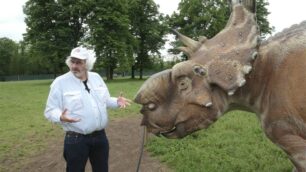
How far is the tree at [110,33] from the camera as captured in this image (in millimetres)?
52531

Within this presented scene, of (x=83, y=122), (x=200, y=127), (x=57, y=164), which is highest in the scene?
(x=200, y=127)

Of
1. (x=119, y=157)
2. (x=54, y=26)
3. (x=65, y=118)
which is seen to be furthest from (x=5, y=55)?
(x=65, y=118)

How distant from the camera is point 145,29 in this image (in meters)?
63.4

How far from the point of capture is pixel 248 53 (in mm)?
2459

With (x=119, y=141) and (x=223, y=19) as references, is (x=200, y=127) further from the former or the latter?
(x=223, y=19)

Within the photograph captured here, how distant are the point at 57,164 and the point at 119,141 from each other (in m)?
1.88

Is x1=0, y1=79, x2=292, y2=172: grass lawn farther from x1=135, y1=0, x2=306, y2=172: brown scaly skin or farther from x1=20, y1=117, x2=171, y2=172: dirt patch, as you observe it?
x1=135, y1=0, x2=306, y2=172: brown scaly skin

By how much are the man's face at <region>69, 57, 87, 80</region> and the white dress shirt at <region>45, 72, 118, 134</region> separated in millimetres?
58

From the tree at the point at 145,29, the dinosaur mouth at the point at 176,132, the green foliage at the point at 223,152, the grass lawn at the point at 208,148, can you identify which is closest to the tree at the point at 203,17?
the tree at the point at 145,29

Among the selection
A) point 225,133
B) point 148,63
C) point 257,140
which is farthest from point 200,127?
point 148,63

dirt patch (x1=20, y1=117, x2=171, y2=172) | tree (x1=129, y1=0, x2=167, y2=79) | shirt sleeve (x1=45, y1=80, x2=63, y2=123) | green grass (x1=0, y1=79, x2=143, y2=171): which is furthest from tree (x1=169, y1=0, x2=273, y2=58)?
shirt sleeve (x1=45, y1=80, x2=63, y2=123)

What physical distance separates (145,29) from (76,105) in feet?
191

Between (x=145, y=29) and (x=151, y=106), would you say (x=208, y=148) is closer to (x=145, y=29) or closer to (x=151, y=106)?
(x=151, y=106)

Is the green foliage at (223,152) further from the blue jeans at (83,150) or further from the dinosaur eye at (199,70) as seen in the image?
the dinosaur eye at (199,70)
